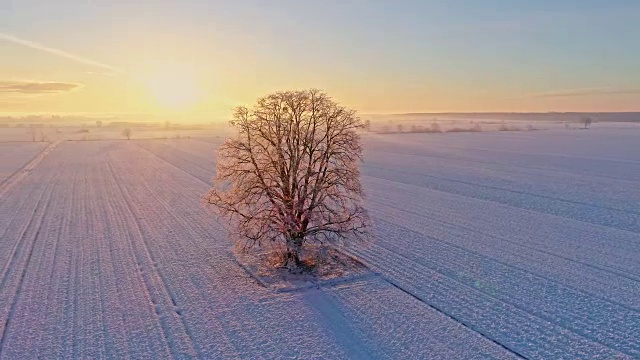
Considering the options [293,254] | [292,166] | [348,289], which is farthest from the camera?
[293,254]

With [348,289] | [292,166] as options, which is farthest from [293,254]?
[292,166]

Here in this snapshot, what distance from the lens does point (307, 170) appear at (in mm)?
12977

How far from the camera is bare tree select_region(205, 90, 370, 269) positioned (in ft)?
41.7

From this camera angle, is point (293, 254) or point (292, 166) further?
point (293, 254)

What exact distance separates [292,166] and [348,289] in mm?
4051

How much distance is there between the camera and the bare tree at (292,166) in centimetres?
1270

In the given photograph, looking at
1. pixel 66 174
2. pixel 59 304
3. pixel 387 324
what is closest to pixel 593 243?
pixel 387 324

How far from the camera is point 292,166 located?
1288 centimetres

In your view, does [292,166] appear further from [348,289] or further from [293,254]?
Answer: [348,289]

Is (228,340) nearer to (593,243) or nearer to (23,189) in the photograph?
(593,243)

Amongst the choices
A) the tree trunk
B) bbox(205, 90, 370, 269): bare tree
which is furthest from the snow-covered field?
bbox(205, 90, 370, 269): bare tree

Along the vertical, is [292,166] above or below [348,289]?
above

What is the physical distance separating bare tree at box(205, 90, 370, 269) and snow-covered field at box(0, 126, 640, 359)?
1.91 meters

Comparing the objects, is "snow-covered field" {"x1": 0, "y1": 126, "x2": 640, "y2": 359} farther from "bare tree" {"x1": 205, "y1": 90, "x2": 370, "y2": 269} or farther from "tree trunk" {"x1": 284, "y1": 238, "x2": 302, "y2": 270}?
"bare tree" {"x1": 205, "y1": 90, "x2": 370, "y2": 269}
